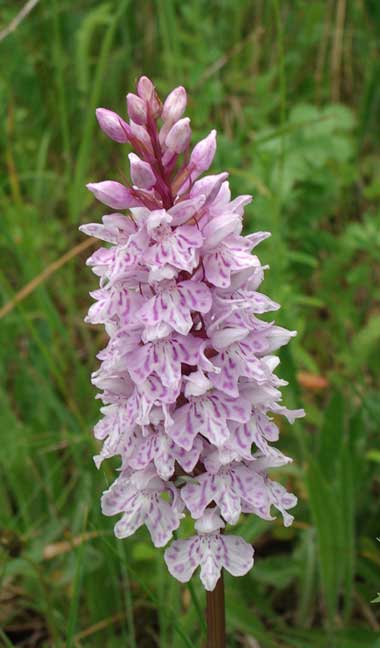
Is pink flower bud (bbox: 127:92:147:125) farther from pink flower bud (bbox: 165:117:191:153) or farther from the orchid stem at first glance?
the orchid stem

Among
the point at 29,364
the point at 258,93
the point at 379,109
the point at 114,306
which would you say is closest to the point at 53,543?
the point at 29,364

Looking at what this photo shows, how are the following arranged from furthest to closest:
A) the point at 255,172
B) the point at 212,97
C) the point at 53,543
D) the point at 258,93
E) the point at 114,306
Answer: the point at 258,93
the point at 212,97
the point at 255,172
the point at 53,543
the point at 114,306

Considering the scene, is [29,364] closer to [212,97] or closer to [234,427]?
[212,97]

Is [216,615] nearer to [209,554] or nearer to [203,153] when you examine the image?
[209,554]

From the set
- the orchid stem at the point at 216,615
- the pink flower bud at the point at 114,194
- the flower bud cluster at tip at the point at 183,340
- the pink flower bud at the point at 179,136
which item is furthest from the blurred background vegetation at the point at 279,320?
the pink flower bud at the point at 179,136

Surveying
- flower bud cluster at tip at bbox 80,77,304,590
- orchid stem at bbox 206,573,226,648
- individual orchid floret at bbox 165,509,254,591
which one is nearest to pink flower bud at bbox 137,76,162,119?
flower bud cluster at tip at bbox 80,77,304,590

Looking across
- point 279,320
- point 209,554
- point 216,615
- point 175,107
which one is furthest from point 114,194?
point 279,320

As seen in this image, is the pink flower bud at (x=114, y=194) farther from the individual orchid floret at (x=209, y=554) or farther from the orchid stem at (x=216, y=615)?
the orchid stem at (x=216, y=615)
